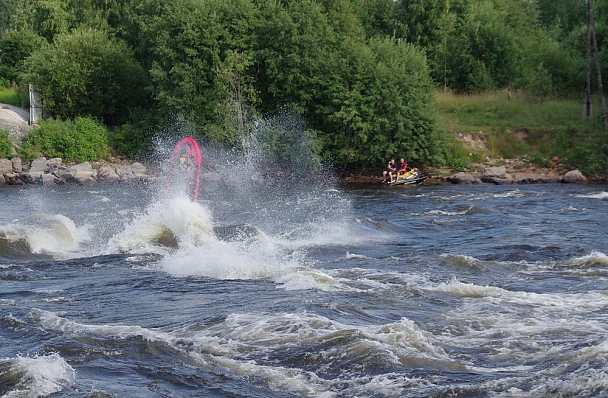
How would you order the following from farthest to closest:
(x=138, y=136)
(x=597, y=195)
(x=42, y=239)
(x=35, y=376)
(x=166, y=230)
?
1. (x=138, y=136)
2. (x=597, y=195)
3. (x=166, y=230)
4. (x=42, y=239)
5. (x=35, y=376)

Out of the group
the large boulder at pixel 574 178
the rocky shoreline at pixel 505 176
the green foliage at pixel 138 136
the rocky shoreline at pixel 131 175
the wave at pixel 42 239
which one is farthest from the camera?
the green foliage at pixel 138 136

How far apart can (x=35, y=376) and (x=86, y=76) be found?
37900 mm

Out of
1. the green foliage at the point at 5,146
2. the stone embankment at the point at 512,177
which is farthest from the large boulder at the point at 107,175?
the stone embankment at the point at 512,177

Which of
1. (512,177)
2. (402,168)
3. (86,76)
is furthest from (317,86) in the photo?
(86,76)

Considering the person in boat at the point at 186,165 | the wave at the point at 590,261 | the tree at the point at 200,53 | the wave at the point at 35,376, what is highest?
the tree at the point at 200,53

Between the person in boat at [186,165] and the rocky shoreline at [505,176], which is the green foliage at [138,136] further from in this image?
the rocky shoreline at [505,176]

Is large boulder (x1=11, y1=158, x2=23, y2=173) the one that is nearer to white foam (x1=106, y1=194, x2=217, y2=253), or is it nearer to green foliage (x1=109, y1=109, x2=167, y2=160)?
green foliage (x1=109, y1=109, x2=167, y2=160)

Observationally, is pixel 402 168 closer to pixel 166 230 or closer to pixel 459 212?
pixel 459 212

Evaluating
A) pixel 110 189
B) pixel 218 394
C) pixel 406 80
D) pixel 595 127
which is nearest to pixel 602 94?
pixel 595 127

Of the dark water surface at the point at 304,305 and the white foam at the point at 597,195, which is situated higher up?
the dark water surface at the point at 304,305

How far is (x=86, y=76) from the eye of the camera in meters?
46.4

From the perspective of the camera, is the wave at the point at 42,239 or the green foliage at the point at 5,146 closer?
the wave at the point at 42,239

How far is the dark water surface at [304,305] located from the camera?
11.0 m

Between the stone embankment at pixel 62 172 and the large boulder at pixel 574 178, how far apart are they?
773 inches
